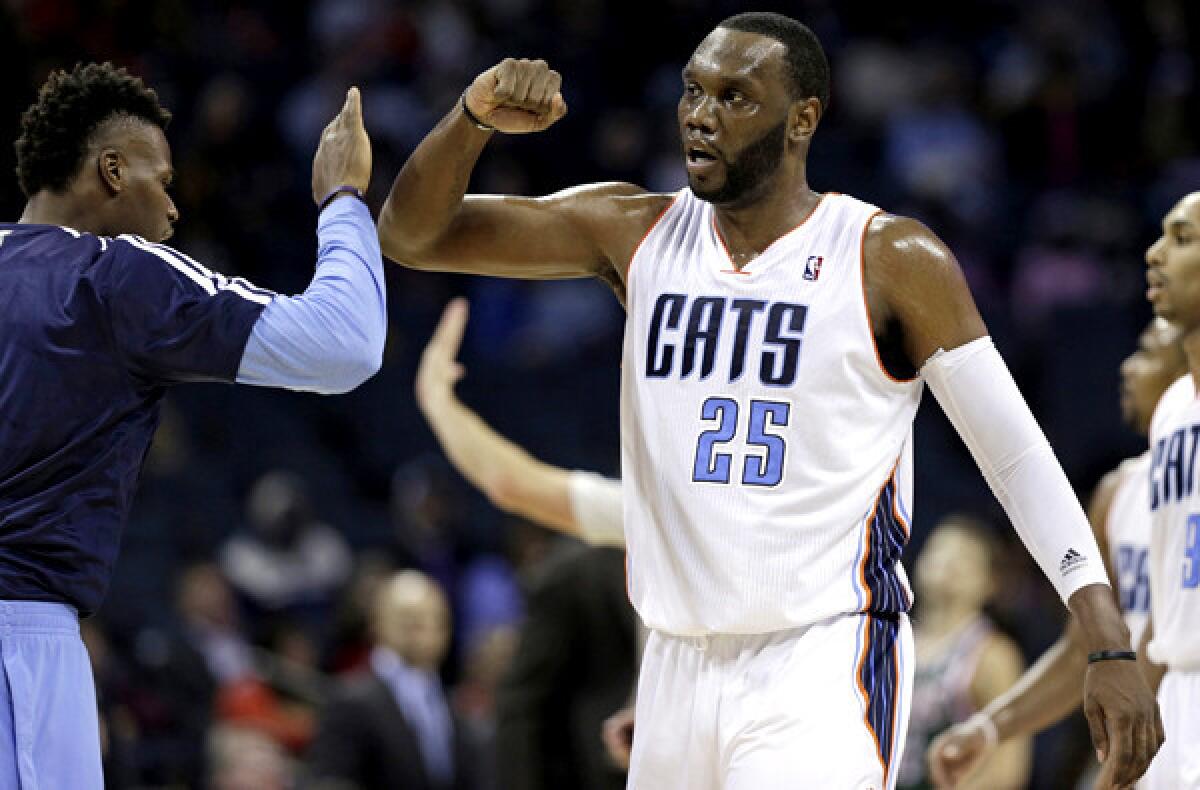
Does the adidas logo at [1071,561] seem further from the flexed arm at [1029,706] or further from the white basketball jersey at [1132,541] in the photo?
the white basketball jersey at [1132,541]

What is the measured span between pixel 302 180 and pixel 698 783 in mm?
11857

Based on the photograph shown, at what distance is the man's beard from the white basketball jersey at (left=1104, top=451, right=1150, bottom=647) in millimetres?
2304

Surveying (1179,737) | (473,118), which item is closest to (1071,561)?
(1179,737)

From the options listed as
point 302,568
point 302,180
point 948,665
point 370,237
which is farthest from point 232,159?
point 370,237

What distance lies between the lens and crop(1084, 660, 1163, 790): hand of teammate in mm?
4551

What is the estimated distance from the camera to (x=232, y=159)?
1526 cm

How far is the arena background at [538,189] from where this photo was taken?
45.0 ft

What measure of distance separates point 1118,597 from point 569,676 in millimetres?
2758

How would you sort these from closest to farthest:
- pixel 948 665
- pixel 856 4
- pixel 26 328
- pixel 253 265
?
pixel 26 328
pixel 948 665
pixel 253 265
pixel 856 4

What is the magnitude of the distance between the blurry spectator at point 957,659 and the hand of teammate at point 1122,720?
16.3ft

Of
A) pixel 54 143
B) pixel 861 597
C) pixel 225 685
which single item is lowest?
pixel 225 685

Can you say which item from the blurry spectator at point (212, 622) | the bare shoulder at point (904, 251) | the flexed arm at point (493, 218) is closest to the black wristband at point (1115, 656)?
the bare shoulder at point (904, 251)

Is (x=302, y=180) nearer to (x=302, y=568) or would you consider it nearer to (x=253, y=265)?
(x=253, y=265)

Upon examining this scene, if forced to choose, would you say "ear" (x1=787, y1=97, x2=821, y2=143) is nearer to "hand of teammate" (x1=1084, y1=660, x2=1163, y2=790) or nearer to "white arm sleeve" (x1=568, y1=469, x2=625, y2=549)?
"hand of teammate" (x1=1084, y1=660, x2=1163, y2=790)
